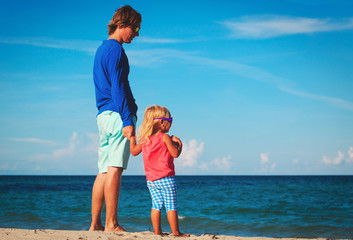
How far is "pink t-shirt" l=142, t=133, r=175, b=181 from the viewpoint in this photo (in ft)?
10.9

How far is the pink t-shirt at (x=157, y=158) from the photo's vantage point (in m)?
3.32

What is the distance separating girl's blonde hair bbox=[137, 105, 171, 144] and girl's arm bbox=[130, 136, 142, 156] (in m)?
A: 0.09

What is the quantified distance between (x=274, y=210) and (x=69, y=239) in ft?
27.5

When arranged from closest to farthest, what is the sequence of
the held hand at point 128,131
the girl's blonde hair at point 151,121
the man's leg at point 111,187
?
the held hand at point 128,131
the man's leg at point 111,187
the girl's blonde hair at point 151,121

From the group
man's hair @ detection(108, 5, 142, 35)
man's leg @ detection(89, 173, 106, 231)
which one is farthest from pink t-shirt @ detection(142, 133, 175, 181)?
man's hair @ detection(108, 5, 142, 35)

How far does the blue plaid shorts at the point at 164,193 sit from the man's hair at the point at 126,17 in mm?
1537

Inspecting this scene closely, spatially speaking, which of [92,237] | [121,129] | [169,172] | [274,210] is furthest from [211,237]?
[274,210]

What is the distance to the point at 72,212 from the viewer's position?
963 cm

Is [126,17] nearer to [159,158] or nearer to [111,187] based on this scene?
[159,158]

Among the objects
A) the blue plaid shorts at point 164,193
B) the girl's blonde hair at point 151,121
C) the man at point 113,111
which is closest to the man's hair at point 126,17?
the man at point 113,111

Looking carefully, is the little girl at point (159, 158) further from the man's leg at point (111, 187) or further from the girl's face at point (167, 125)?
the man's leg at point (111, 187)

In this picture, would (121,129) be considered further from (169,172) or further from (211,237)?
(211,237)

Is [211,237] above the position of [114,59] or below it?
below

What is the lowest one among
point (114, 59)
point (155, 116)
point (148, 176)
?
point (148, 176)
